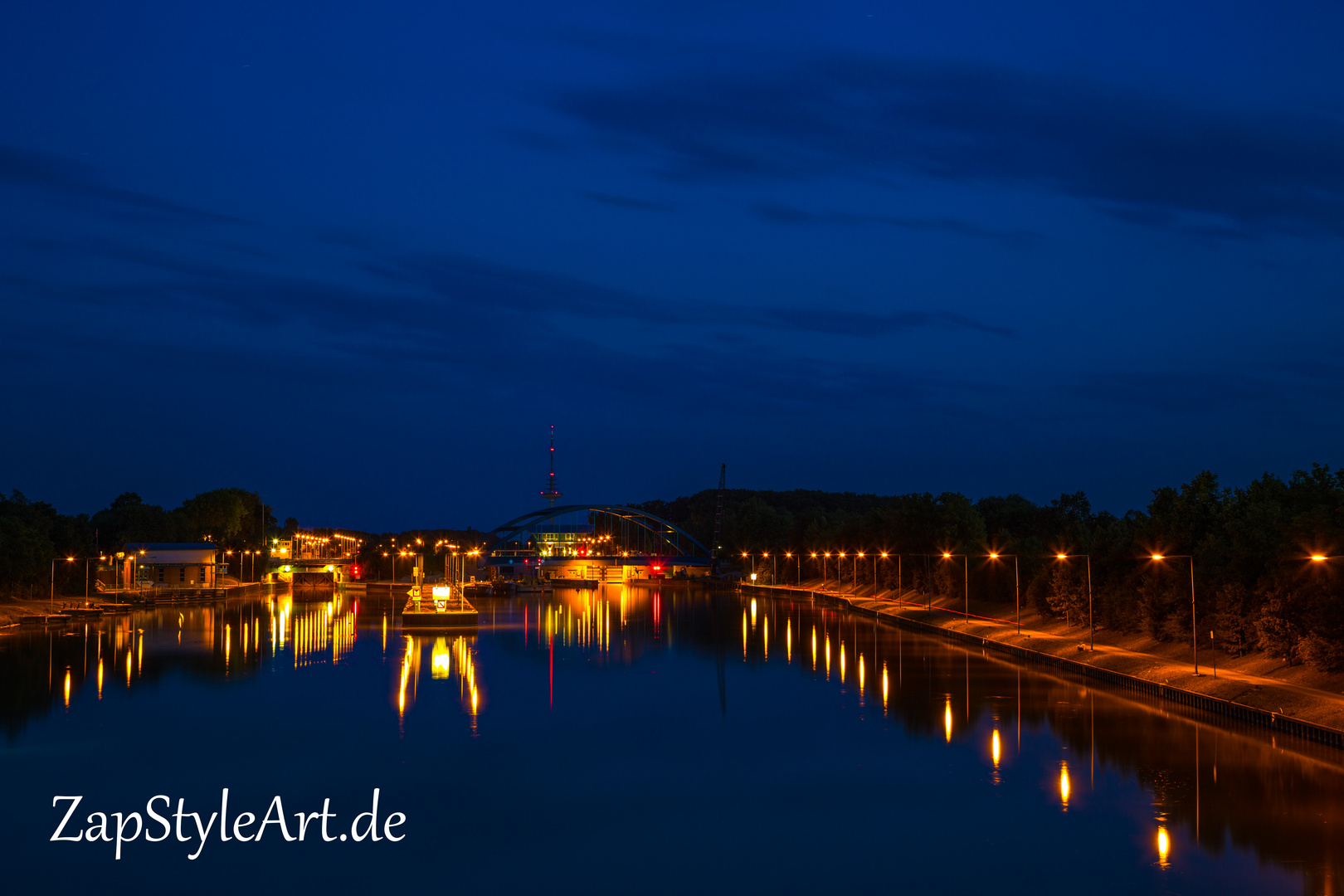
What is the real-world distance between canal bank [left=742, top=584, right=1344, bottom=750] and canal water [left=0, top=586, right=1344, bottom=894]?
1.16 metres

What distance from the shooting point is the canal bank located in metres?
34.3

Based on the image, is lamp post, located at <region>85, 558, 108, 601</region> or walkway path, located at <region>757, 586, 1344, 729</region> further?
lamp post, located at <region>85, 558, 108, 601</region>

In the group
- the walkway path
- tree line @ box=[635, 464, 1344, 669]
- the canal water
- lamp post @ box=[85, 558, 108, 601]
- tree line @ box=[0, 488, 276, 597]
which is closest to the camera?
the canal water

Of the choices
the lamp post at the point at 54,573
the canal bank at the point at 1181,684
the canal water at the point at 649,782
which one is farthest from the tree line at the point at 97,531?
the canal bank at the point at 1181,684

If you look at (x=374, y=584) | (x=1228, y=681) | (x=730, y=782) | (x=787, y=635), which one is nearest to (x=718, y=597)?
(x=374, y=584)

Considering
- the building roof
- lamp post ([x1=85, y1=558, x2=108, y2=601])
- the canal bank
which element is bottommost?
the canal bank

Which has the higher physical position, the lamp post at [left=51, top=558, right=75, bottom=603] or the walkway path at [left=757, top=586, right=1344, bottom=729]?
the lamp post at [left=51, top=558, right=75, bottom=603]

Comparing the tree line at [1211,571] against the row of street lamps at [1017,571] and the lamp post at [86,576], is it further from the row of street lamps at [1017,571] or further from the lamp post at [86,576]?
the lamp post at [86,576]

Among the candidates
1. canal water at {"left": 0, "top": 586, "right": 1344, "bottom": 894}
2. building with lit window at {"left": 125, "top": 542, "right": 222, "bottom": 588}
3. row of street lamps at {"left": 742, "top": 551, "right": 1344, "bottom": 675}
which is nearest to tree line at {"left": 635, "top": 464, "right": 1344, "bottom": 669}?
row of street lamps at {"left": 742, "top": 551, "right": 1344, "bottom": 675}

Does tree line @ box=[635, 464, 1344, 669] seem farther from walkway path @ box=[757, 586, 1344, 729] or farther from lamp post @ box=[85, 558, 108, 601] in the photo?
lamp post @ box=[85, 558, 108, 601]

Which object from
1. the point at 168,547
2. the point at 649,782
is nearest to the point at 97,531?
the point at 168,547

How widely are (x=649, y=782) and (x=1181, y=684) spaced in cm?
2182

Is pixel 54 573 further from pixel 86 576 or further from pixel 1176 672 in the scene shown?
pixel 1176 672

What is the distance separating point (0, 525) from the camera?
77438mm
